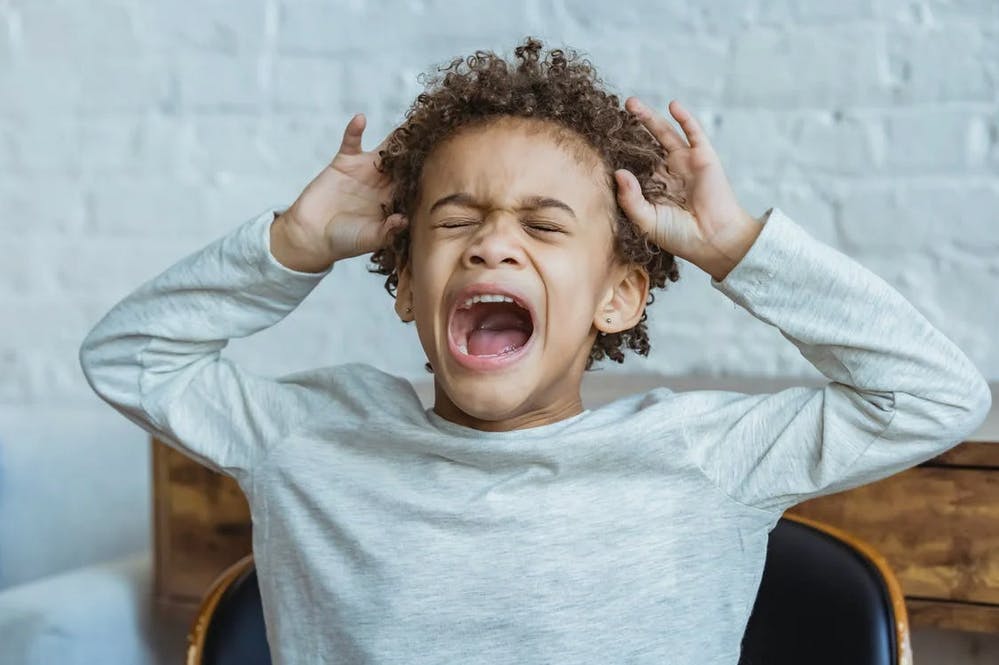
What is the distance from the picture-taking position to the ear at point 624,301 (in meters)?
1.08

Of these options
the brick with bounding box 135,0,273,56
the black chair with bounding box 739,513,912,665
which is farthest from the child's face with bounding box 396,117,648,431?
the brick with bounding box 135,0,273,56

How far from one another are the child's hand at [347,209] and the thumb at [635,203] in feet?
0.62

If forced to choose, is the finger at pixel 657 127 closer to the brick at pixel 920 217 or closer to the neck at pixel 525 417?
the neck at pixel 525 417

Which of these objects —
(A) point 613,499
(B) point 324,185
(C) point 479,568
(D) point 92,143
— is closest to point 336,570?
(C) point 479,568

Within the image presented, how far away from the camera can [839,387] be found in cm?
103

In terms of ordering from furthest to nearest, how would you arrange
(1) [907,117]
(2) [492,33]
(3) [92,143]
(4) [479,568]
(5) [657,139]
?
1. (3) [92,143]
2. (2) [492,33]
3. (1) [907,117]
4. (5) [657,139]
5. (4) [479,568]

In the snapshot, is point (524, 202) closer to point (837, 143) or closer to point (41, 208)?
point (837, 143)

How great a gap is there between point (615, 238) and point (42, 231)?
47.4 inches

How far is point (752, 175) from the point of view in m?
1.58

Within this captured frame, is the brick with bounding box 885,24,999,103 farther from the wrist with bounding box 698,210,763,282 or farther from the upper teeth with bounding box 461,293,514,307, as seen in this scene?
the upper teeth with bounding box 461,293,514,307

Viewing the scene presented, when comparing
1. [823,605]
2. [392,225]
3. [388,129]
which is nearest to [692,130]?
[392,225]

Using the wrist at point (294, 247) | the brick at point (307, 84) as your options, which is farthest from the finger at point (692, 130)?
the brick at point (307, 84)

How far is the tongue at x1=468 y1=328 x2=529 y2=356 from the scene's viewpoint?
1.03 metres

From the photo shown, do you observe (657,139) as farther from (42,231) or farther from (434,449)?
(42,231)
